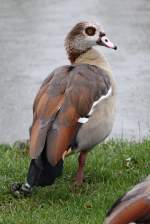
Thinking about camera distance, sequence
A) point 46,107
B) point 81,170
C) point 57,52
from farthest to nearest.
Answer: point 57,52 → point 81,170 → point 46,107

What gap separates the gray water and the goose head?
7.77 ft

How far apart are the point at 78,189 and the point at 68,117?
29.3 inches

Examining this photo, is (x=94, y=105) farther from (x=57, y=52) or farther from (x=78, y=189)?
(x=57, y=52)

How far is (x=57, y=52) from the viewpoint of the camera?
14.2 metres

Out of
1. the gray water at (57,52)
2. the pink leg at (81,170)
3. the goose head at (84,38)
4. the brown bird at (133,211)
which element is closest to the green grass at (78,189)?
the pink leg at (81,170)

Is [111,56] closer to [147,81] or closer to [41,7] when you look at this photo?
[147,81]

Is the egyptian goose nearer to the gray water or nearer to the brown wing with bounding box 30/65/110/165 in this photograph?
the brown wing with bounding box 30/65/110/165

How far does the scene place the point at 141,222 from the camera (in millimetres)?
4629

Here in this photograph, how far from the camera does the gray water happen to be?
425 inches

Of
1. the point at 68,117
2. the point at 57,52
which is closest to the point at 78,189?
the point at 68,117

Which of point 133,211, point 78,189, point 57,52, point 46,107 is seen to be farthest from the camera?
point 57,52

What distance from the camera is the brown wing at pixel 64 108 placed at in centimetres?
632

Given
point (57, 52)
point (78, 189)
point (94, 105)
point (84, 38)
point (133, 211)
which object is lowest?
point (57, 52)

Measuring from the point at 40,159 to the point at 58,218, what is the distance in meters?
0.47
